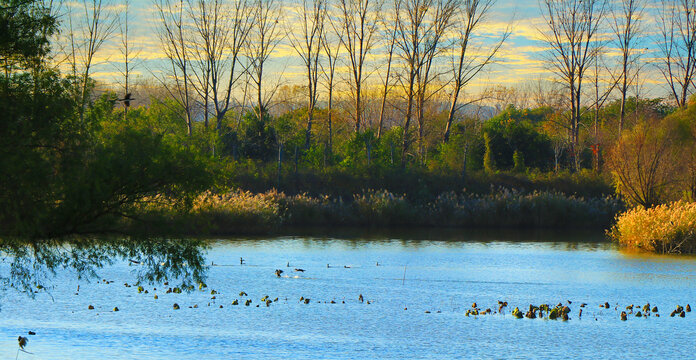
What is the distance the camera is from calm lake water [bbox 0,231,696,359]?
1174 centimetres

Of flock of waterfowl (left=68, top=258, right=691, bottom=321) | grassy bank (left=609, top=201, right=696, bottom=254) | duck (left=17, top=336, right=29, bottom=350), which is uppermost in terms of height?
grassy bank (left=609, top=201, right=696, bottom=254)

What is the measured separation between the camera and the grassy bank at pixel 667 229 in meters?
24.8

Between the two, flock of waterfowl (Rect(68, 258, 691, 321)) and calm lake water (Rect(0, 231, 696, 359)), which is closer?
calm lake water (Rect(0, 231, 696, 359))

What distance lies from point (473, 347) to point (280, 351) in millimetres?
2982

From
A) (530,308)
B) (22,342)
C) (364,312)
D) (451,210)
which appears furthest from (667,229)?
(22,342)

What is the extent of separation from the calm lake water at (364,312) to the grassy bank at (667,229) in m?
1.61

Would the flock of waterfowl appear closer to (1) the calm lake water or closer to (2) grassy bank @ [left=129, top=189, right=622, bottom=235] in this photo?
(1) the calm lake water

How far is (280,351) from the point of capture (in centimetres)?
1159

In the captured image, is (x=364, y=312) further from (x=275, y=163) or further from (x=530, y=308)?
(x=275, y=163)

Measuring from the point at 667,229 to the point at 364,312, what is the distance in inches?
557

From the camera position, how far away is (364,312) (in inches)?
572

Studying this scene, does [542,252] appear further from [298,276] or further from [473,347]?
[473,347]

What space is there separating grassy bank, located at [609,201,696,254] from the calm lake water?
161 cm

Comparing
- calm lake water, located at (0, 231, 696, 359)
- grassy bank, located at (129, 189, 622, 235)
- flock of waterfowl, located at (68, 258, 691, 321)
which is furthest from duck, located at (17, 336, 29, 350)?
grassy bank, located at (129, 189, 622, 235)
